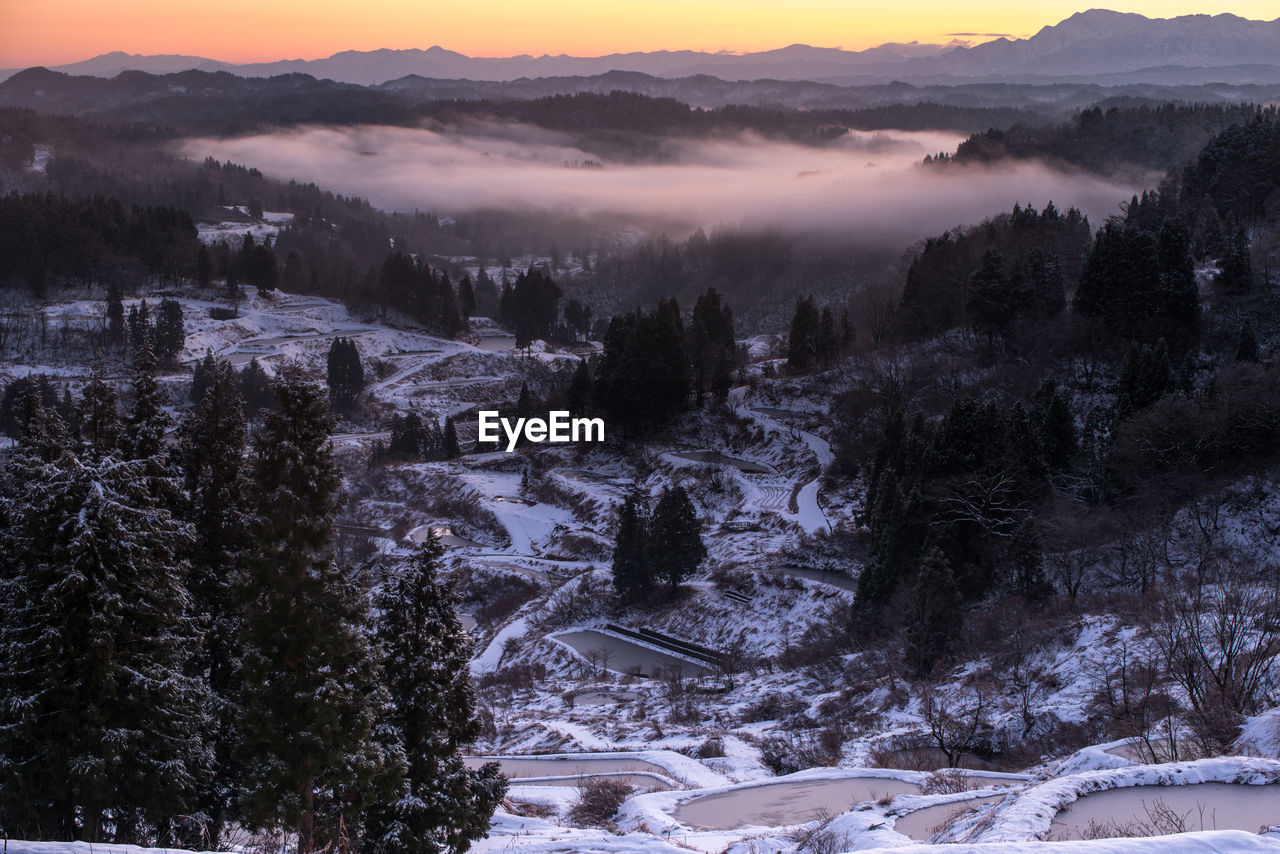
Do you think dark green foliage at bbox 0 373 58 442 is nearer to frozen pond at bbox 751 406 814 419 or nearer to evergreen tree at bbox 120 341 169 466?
frozen pond at bbox 751 406 814 419

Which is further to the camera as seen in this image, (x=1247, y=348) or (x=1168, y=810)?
(x=1247, y=348)

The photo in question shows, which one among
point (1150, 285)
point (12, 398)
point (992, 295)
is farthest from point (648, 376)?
point (12, 398)

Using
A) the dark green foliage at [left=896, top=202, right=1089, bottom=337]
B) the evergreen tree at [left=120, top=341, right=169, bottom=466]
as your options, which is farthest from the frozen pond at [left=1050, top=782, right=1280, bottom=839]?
the dark green foliage at [left=896, top=202, right=1089, bottom=337]

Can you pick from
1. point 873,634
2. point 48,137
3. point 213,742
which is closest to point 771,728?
point 873,634

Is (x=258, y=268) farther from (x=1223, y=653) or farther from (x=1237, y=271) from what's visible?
(x=1223, y=653)

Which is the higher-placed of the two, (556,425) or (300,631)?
(300,631)

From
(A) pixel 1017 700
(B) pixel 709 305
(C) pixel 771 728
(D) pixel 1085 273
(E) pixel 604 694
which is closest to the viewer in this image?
(A) pixel 1017 700

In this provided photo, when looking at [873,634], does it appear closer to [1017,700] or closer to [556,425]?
[1017,700]

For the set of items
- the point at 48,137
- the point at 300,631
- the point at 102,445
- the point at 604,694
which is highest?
the point at 48,137
